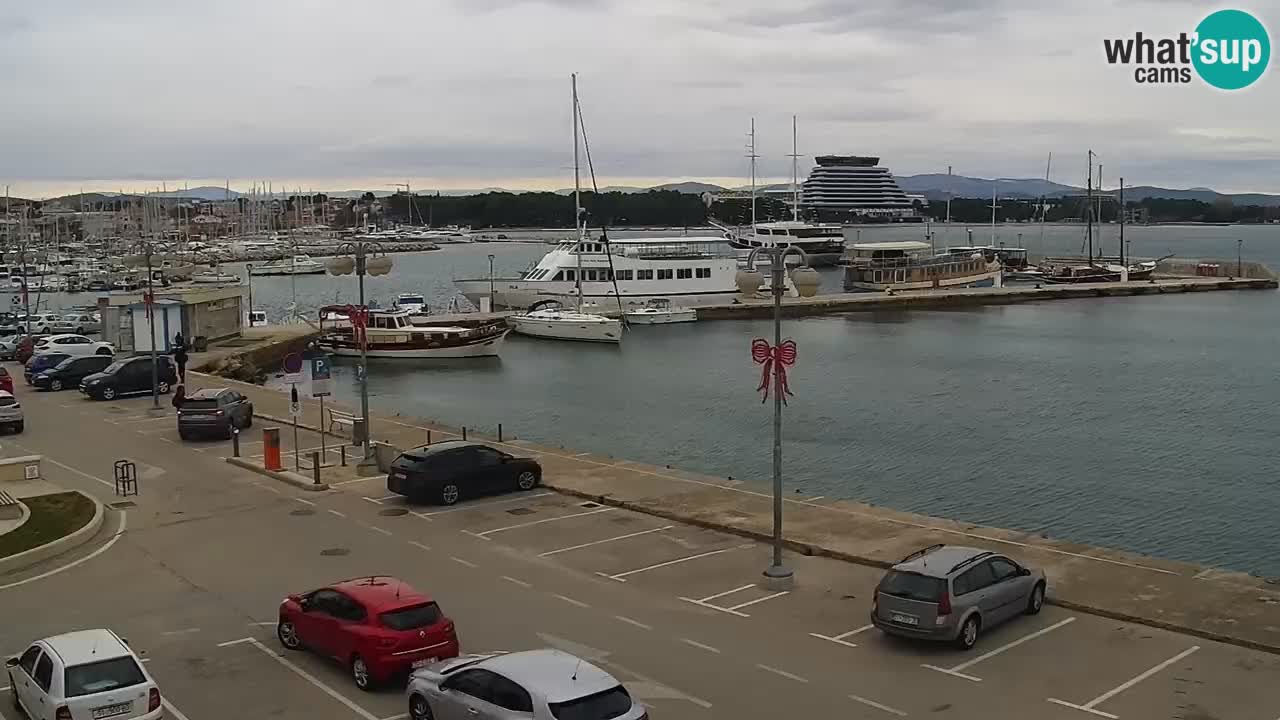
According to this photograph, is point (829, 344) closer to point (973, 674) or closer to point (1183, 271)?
point (973, 674)

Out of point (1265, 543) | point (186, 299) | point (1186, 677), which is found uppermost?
point (186, 299)

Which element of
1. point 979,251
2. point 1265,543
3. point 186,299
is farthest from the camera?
point 979,251

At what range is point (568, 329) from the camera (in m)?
79.9

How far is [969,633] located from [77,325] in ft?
198

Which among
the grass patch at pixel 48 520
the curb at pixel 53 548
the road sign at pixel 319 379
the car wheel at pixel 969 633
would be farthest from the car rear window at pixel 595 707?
the road sign at pixel 319 379

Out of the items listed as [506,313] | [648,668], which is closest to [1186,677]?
[648,668]

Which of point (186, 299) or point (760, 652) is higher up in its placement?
point (186, 299)

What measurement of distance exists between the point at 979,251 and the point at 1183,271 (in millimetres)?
25485

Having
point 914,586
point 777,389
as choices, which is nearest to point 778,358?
point 777,389

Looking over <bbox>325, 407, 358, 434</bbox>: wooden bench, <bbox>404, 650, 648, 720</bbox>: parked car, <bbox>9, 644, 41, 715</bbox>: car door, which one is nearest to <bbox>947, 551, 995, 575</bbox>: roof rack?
<bbox>404, 650, 648, 720</bbox>: parked car

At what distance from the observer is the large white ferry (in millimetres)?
93188

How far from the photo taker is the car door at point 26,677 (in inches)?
459

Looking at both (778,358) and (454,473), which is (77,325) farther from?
(778,358)

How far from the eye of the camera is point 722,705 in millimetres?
12953
